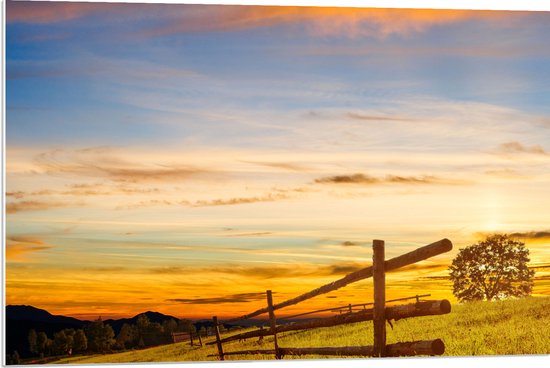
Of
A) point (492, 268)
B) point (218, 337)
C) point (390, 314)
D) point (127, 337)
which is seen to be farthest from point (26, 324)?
point (492, 268)

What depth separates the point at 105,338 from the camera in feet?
29.1

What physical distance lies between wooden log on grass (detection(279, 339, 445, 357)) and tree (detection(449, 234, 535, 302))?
4.91 feet

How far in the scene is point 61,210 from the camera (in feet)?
28.3

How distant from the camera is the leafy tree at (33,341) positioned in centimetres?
856

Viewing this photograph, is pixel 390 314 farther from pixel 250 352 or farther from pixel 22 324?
pixel 22 324

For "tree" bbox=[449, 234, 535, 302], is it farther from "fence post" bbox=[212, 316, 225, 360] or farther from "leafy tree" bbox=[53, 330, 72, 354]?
"leafy tree" bbox=[53, 330, 72, 354]

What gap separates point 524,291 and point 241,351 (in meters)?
A: 3.14

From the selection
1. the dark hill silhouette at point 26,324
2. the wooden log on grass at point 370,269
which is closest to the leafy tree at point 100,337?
the dark hill silhouette at point 26,324

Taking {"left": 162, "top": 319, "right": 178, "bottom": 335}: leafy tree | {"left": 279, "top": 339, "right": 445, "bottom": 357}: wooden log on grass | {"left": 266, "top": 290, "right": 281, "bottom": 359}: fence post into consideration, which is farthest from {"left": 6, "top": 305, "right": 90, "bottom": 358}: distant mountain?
{"left": 279, "top": 339, "right": 445, "bottom": 357}: wooden log on grass

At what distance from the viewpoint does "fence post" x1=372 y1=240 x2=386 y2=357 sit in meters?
7.60

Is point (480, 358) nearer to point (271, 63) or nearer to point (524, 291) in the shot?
point (524, 291)

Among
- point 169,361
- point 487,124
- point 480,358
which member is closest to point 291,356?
point 169,361

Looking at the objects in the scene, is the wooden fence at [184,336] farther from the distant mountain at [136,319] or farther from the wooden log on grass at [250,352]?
the wooden log on grass at [250,352]

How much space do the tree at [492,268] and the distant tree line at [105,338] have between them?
2.88 metres
